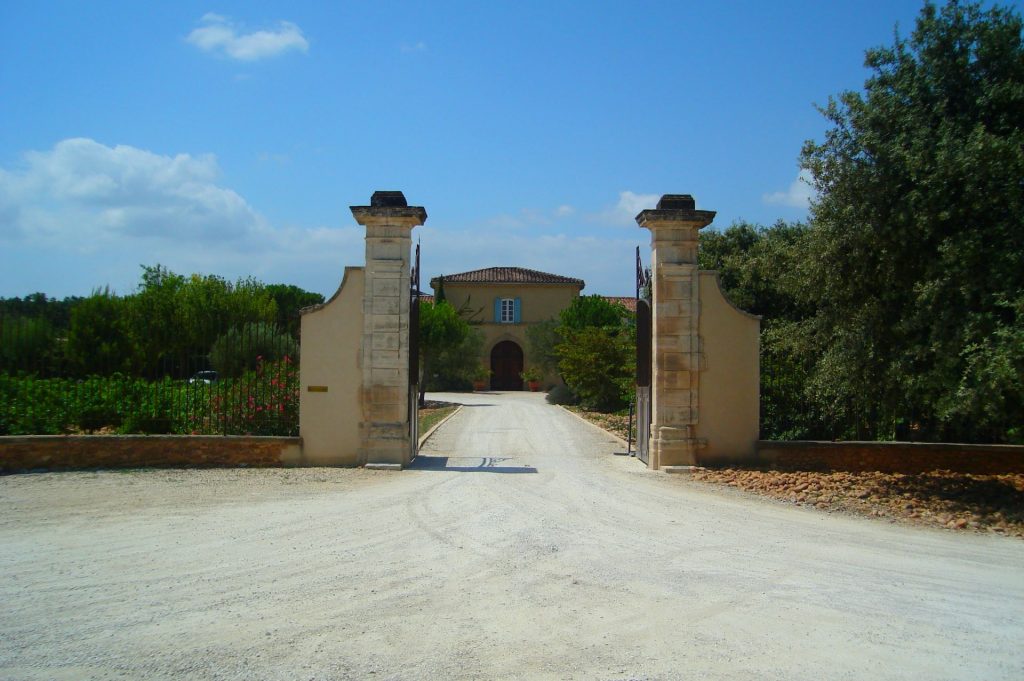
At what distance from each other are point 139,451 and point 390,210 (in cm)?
528

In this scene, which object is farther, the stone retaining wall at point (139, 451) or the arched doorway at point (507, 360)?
the arched doorway at point (507, 360)

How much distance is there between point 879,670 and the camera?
4.41m

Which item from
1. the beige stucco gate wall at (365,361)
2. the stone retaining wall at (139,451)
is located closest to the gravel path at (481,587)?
the stone retaining wall at (139,451)

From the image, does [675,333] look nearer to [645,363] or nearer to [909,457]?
[645,363]

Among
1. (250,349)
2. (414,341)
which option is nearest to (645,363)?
(414,341)

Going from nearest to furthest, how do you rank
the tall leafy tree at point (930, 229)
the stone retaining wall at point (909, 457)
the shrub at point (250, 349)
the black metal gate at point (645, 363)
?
the tall leafy tree at point (930, 229)
the stone retaining wall at point (909, 457)
the black metal gate at point (645, 363)
the shrub at point (250, 349)

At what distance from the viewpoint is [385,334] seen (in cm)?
1180

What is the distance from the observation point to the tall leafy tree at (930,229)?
8.68m

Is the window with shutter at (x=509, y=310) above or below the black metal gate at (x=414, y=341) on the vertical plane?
above

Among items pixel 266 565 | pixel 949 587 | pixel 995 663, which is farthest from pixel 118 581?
pixel 949 587

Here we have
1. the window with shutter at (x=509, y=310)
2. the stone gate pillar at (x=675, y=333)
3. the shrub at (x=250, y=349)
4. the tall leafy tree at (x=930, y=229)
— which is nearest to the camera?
the tall leafy tree at (x=930, y=229)

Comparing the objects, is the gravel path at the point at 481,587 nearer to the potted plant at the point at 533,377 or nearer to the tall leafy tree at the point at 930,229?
the tall leafy tree at the point at 930,229

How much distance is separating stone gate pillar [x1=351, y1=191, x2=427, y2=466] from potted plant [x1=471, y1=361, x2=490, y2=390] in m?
31.5

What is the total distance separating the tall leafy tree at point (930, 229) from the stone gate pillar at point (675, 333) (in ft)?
5.82
